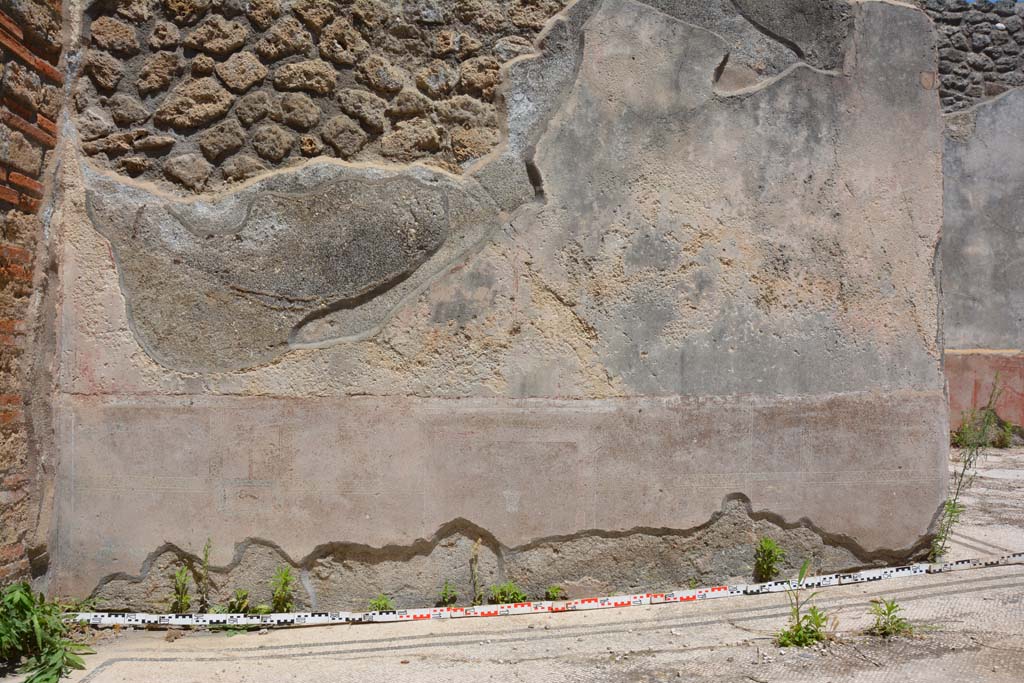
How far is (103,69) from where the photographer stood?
291 cm

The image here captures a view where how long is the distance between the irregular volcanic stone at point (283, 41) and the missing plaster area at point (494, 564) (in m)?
A: 1.77

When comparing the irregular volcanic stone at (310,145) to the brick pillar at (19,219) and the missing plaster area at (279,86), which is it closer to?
the missing plaster area at (279,86)

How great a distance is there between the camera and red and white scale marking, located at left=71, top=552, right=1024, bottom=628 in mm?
2793

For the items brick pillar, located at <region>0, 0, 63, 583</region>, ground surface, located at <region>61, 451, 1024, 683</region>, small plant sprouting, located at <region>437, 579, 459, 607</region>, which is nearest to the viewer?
ground surface, located at <region>61, 451, 1024, 683</region>

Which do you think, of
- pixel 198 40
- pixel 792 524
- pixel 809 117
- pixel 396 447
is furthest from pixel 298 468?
pixel 809 117

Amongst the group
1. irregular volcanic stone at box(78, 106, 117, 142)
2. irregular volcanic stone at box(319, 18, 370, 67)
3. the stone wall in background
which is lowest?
irregular volcanic stone at box(78, 106, 117, 142)

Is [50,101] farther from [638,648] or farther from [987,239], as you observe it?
[987,239]

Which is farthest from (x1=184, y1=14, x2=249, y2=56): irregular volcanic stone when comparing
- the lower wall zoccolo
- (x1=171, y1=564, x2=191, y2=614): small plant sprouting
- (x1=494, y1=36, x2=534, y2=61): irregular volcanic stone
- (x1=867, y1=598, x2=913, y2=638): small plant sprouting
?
(x1=867, y1=598, x2=913, y2=638): small plant sprouting

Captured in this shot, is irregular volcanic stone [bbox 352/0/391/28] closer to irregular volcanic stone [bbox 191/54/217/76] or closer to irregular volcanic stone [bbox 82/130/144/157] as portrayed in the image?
irregular volcanic stone [bbox 191/54/217/76]

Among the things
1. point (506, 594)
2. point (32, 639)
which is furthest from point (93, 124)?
point (506, 594)

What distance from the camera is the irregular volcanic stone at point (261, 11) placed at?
2951 mm

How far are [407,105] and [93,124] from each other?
1.13m

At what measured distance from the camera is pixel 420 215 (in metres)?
2.94

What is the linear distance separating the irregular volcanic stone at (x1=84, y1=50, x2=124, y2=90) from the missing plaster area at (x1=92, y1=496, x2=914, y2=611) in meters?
1.69
